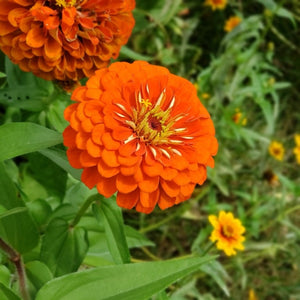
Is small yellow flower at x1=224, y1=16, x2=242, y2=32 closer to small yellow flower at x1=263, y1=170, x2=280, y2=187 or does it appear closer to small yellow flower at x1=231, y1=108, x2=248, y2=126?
small yellow flower at x1=231, y1=108, x2=248, y2=126

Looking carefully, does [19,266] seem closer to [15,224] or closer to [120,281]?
[15,224]

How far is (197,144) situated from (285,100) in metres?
1.47

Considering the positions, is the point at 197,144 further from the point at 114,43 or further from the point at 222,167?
the point at 222,167

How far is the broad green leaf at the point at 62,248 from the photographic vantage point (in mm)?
962

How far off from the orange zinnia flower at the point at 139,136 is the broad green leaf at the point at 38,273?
0.28 m

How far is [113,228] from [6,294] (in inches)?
8.9

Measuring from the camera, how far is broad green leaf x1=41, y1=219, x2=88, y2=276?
962mm

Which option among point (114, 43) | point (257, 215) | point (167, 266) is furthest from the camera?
point (257, 215)

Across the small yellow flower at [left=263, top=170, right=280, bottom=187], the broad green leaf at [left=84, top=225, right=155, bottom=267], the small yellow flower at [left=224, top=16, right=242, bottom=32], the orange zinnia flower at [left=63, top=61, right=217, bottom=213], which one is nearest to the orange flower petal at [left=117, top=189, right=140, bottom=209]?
the orange zinnia flower at [left=63, top=61, right=217, bottom=213]

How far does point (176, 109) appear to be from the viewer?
32.2 inches

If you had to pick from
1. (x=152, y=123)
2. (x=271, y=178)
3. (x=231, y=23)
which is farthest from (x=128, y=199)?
(x=231, y=23)

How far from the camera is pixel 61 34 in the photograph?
854 mm

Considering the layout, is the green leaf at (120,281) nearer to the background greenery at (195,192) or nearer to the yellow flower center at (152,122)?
the background greenery at (195,192)

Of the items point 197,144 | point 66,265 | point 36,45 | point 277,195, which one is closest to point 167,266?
point 197,144
